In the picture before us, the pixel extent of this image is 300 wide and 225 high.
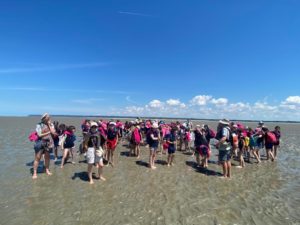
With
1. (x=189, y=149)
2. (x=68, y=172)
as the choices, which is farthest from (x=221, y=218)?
(x=189, y=149)

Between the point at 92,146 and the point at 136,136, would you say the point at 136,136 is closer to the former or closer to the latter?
the point at 136,136

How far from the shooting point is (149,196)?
8117mm

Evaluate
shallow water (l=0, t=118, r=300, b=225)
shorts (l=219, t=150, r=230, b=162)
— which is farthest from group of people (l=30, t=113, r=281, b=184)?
shallow water (l=0, t=118, r=300, b=225)

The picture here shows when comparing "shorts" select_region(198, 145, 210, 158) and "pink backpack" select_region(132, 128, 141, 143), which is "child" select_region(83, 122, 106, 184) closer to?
"pink backpack" select_region(132, 128, 141, 143)

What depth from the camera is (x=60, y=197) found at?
7.84 m

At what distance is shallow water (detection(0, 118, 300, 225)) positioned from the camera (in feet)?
21.5

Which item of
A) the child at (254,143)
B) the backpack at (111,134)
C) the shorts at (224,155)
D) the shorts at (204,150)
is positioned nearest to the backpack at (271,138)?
the child at (254,143)

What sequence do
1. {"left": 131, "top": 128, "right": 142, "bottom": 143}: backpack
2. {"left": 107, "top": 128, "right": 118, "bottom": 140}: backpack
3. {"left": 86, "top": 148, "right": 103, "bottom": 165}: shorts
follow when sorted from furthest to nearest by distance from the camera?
{"left": 131, "top": 128, "right": 142, "bottom": 143}: backpack, {"left": 107, "top": 128, "right": 118, "bottom": 140}: backpack, {"left": 86, "top": 148, "right": 103, "bottom": 165}: shorts

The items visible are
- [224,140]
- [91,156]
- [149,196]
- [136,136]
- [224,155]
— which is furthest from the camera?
[136,136]

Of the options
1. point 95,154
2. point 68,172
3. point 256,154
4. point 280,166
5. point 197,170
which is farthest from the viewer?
point 256,154

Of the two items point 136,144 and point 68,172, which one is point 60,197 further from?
point 136,144

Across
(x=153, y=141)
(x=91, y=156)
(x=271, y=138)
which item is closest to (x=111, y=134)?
(x=153, y=141)

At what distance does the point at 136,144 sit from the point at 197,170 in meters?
4.14

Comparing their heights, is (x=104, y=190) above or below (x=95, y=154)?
below
